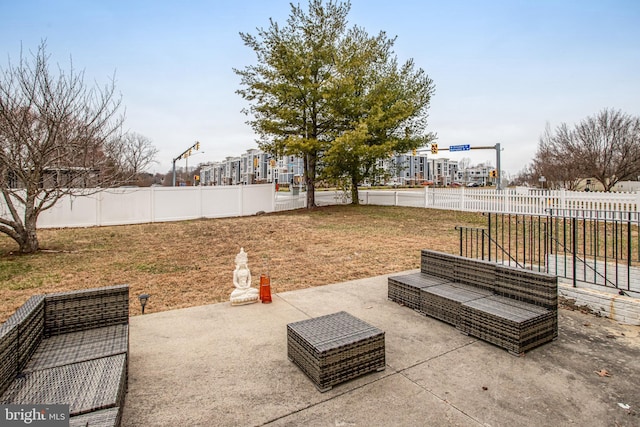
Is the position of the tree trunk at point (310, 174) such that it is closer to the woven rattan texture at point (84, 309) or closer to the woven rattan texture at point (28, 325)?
the woven rattan texture at point (84, 309)

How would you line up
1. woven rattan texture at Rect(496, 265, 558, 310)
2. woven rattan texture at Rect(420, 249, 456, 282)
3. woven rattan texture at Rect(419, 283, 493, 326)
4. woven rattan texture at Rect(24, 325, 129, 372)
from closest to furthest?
woven rattan texture at Rect(24, 325, 129, 372) < woven rattan texture at Rect(496, 265, 558, 310) < woven rattan texture at Rect(419, 283, 493, 326) < woven rattan texture at Rect(420, 249, 456, 282)

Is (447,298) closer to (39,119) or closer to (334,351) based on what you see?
(334,351)

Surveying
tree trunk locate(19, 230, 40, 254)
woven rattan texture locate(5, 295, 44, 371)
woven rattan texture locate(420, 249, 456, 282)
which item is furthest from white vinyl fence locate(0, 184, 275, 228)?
woven rattan texture locate(420, 249, 456, 282)

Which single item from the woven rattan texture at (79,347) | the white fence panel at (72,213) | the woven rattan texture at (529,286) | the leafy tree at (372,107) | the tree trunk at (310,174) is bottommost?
the woven rattan texture at (79,347)

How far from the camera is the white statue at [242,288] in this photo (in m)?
4.87

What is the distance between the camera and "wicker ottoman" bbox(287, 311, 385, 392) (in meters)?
2.73

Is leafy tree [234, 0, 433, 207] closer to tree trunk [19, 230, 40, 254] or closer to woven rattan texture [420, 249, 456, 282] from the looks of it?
tree trunk [19, 230, 40, 254]

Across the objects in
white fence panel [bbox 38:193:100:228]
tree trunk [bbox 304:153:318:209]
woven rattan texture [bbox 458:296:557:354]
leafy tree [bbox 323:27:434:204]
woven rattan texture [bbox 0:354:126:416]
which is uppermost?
leafy tree [bbox 323:27:434:204]

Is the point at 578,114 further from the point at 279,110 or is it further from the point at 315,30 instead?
the point at 279,110

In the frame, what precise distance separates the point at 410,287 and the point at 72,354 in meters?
3.76

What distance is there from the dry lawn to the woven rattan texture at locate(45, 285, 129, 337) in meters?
1.75

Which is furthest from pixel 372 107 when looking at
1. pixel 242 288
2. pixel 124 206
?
pixel 242 288

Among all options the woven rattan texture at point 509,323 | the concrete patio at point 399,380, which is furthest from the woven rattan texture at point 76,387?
the woven rattan texture at point 509,323

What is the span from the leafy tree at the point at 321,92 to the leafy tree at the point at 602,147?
42.2 ft
